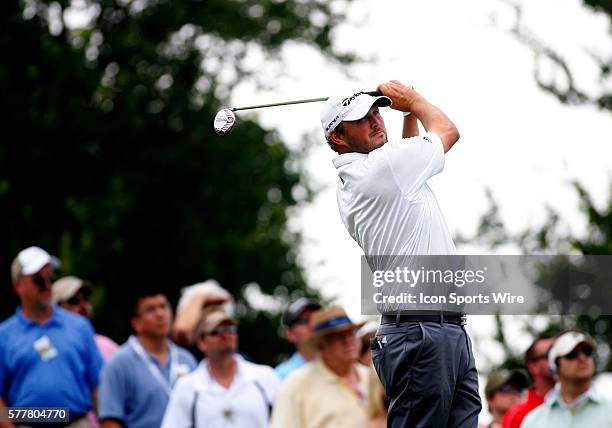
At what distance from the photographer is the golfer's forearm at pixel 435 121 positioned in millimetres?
8102

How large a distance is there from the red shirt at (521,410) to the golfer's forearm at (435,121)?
3429mm

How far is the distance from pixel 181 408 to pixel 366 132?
133 inches

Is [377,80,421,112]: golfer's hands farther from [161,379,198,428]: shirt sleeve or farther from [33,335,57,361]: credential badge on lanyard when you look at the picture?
[33,335,57,361]: credential badge on lanyard

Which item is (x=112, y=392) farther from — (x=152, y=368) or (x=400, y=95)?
(x=400, y=95)

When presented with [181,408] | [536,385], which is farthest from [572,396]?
[181,408]

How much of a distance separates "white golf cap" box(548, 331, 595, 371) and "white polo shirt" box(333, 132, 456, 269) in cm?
283

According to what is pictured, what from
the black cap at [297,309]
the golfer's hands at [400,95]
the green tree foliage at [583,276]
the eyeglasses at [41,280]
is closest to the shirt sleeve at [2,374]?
the eyeglasses at [41,280]

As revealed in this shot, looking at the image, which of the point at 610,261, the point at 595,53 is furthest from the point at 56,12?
the point at 610,261

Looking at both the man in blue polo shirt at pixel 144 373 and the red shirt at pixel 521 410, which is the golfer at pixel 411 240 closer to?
the red shirt at pixel 521 410

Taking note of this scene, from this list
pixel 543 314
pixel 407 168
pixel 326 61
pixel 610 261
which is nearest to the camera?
pixel 407 168

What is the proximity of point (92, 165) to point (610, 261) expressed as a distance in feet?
35.7

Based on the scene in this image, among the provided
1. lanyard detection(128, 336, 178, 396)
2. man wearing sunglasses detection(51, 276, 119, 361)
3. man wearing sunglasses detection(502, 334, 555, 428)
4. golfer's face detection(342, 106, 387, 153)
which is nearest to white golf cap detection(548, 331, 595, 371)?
man wearing sunglasses detection(502, 334, 555, 428)

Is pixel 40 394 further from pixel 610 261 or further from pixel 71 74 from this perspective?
pixel 71 74

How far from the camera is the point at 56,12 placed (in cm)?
2717
